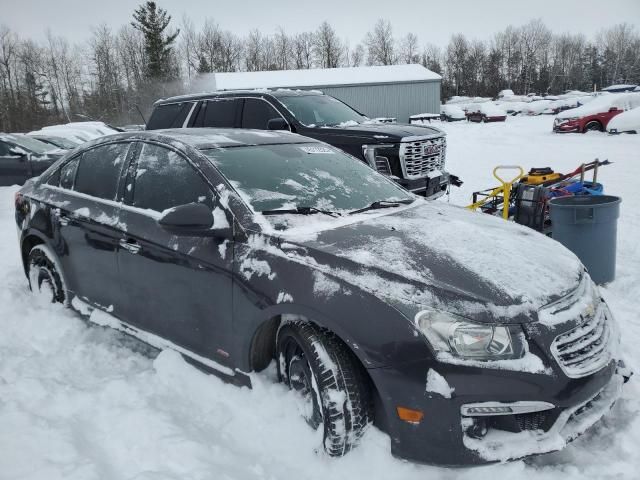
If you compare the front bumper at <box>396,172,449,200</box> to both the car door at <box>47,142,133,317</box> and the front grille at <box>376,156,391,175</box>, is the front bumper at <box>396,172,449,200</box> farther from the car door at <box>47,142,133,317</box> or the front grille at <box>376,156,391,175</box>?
the car door at <box>47,142,133,317</box>

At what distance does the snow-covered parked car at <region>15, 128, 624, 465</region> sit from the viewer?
7.16ft

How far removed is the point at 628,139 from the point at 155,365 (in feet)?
60.6

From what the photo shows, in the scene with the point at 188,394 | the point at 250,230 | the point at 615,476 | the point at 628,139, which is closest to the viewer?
the point at 615,476

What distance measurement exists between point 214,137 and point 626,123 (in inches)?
772

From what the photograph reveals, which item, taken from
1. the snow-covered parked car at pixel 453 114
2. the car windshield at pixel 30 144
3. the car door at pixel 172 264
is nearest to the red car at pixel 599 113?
the snow-covered parked car at pixel 453 114

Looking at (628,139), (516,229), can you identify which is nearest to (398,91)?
(628,139)

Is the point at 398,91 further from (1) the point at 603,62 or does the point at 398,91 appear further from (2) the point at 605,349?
(1) the point at 603,62

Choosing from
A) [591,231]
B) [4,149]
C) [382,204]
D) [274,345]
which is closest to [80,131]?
[4,149]

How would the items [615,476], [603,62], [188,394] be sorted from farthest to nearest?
1. [603,62]
2. [188,394]
3. [615,476]

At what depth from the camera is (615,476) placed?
2311 mm

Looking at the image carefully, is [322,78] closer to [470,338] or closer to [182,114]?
[182,114]

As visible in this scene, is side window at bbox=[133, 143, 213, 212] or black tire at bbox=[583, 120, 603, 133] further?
black tire at bbox=[583, 120, 603, 133]

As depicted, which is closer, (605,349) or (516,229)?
(605,349)

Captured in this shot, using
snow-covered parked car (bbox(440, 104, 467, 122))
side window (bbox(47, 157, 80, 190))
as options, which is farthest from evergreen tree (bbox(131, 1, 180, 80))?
side window (bbox(47, 157, 80, 190))
